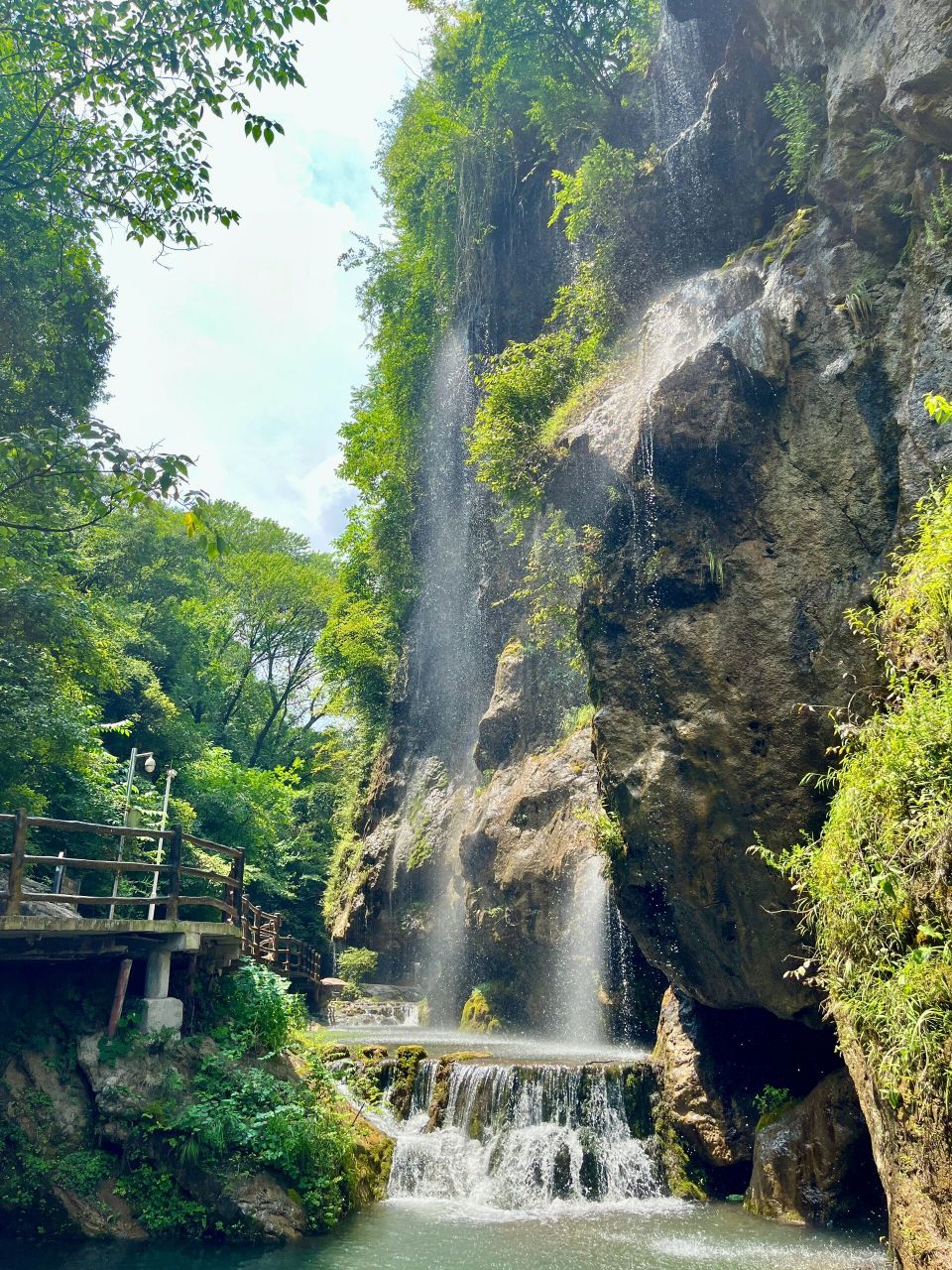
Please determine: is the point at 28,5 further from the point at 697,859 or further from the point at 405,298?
the point at 405,298

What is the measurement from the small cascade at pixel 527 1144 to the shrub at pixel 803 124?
1164cm

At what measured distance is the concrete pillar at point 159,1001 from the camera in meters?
9.76

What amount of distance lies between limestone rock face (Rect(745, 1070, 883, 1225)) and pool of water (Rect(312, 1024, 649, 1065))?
10.5 ft

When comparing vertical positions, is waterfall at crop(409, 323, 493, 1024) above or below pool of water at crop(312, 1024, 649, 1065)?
above

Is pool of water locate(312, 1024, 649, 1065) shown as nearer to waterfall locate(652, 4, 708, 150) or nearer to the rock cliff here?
the rock cliff

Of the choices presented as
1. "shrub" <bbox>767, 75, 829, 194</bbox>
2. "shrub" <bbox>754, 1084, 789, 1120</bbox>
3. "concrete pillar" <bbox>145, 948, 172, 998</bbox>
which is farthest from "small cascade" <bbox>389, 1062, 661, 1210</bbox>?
"shrub" <bbox>767, 75, 829, 194</bbox>

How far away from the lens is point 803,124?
11.2 m

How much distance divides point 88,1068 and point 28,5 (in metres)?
9.90

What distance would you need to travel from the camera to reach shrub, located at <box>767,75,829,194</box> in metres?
11.1

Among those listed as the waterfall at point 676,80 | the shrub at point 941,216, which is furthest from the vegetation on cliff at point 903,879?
the waterfall at point 676,80

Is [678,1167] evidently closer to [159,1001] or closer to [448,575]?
[159,1001]

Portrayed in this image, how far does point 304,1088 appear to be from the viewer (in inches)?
391

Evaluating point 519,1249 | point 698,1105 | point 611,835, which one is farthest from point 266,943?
point 519,1249

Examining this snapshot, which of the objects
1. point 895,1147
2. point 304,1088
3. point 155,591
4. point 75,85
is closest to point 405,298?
point 155,591
